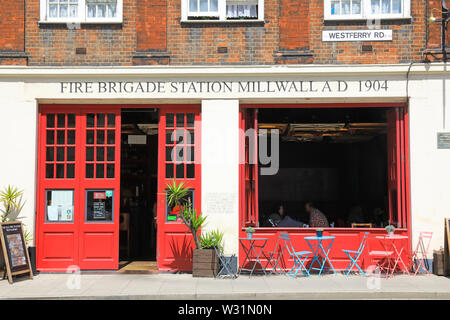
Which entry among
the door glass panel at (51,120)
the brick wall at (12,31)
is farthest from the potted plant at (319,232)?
the brick wall at (12,31)

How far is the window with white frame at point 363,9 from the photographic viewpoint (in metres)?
11.6

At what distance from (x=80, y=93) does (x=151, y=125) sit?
3.03m

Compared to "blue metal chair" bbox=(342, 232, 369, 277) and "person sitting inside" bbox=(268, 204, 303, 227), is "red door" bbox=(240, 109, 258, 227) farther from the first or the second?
"blue metal chair" bbox=(342, 232, 369, 277)

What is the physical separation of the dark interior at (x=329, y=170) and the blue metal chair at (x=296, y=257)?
242cm

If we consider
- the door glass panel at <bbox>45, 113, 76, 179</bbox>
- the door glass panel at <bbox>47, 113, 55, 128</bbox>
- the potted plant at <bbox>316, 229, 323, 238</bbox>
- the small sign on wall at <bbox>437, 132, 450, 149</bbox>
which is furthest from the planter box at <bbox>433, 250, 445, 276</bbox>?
the door glass panel at <bbox>47, 113, 55, 128</bbox>

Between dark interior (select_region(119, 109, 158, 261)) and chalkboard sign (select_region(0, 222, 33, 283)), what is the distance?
309 cm

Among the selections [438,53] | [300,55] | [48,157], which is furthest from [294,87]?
[48,157]

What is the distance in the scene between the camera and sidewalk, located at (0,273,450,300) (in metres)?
9.20

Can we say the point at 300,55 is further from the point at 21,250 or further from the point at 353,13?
the point at 21,250

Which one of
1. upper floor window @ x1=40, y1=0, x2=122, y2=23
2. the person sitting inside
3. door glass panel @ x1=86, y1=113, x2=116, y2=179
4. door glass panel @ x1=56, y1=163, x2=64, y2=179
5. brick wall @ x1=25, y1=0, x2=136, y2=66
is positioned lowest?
the person sitting inside

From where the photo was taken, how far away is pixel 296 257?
37.1 ft

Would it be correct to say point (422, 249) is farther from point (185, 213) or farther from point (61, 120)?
point (61, 120)

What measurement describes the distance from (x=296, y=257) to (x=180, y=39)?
5.37 metres

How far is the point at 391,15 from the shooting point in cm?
1158
